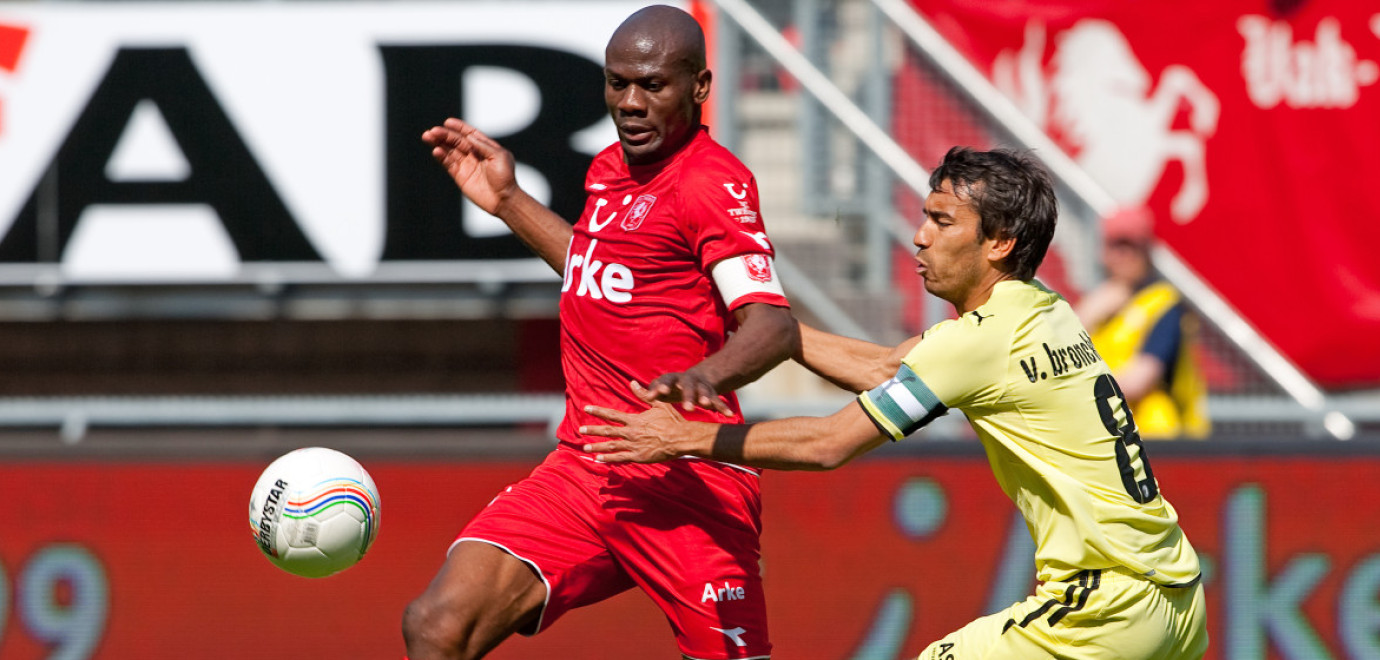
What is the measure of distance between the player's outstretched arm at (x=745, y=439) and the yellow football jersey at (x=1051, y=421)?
0.08 meters

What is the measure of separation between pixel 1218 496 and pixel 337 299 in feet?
15.7

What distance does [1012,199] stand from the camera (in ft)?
13.5

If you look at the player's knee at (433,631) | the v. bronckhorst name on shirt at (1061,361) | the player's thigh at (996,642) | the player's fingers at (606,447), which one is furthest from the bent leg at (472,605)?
the v. bronckhorst name on shirt at (1061,361)

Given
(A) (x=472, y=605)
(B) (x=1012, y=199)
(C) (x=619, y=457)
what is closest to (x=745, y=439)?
(C) (x=619, y=457)

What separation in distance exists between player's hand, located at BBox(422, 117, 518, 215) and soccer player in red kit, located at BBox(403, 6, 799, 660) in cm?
55

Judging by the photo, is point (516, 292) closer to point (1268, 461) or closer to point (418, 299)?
point (418, 299)

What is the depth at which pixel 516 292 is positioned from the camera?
8.84 meters

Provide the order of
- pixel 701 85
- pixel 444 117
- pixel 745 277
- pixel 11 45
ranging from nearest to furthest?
1. pixel 745 277
2. pixel 701 85
3. pixel 444 117
4. pixel 11 45

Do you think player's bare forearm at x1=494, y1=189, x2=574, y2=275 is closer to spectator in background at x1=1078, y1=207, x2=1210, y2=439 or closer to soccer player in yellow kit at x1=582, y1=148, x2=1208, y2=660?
soccer player in yellow kit at x1=582, y1=148, x2=1208, y2=660

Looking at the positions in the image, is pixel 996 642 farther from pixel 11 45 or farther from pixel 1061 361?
pixel 11 45

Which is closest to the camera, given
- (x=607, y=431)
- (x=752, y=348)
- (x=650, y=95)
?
(x=607, y=431)

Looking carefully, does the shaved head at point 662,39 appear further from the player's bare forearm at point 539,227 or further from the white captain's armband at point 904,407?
the white captain's armband at point 904,407

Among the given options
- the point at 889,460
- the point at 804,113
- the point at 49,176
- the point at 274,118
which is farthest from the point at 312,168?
the point at 889,460

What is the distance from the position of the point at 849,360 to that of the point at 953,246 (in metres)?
0.91
